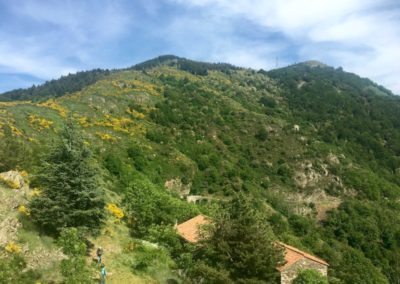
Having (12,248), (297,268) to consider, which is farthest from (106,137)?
(12,248)

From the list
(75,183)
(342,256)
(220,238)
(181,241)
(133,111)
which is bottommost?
(342,256)

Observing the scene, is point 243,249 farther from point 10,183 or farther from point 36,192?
point 10,183

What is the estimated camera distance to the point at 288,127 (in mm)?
112438

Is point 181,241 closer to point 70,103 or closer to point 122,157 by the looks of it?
point 122,157

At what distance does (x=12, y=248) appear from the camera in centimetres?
2227

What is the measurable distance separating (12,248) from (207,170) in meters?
58.0

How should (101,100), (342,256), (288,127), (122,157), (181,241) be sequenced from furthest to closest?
(288,127) < (101,100) < (342,256) < (122,157) < (181,241)

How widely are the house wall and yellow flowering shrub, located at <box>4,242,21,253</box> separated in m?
15.6

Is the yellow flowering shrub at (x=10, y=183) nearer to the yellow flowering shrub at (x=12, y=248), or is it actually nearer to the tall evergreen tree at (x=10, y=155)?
the tall evergreen tree at (x=10, y=155)

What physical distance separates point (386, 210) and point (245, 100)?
66.5 m

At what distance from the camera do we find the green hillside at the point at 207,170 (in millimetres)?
30250

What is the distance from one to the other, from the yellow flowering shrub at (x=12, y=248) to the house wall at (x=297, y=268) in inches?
612

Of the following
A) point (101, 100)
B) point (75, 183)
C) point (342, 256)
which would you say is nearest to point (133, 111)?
point (101, 100)

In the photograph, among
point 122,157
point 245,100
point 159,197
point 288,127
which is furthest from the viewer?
point 245,100
